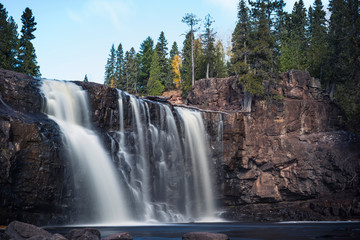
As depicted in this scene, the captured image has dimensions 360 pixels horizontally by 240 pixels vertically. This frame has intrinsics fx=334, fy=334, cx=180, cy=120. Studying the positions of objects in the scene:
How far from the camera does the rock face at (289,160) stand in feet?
85.3

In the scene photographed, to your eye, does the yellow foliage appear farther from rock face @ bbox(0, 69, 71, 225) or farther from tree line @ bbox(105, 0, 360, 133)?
rock face @ bbox(0, 69, 71, 225)

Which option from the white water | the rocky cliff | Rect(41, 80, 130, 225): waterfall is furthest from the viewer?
the white water

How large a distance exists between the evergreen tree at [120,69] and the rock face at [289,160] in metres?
41.9

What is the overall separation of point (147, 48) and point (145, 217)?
51215 millimetres

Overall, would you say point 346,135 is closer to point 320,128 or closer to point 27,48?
point 320,128

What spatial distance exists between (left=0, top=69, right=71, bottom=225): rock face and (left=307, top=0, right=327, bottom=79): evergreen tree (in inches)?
1127

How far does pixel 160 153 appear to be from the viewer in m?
23.8

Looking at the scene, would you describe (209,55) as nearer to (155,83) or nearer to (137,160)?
(155,83)

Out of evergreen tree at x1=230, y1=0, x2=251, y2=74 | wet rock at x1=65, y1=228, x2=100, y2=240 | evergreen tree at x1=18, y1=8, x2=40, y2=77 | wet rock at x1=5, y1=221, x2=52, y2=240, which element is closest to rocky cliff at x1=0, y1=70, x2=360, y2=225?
evergreen tree at x1=230, y1=0, x2=251, y2=74

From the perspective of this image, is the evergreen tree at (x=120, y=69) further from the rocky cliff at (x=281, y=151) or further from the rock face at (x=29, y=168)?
the rock face at (x=29, y=168)

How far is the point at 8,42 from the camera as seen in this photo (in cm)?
3978

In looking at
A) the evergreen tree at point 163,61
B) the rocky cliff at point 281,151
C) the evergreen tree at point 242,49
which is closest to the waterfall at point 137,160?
the rocky cliff at point 281,151

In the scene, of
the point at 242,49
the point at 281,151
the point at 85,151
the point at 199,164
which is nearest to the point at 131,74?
the point at 242,49

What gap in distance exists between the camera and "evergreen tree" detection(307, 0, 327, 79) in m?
37.1
